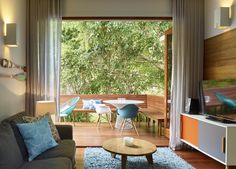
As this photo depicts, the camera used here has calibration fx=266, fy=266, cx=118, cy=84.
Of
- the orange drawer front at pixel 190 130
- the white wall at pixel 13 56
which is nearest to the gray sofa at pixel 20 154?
the white wall at pixel 13 56

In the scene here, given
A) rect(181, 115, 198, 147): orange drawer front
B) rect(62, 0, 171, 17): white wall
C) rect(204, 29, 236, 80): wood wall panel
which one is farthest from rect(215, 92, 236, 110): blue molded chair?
rect(62, 0, 171, 17): white wall

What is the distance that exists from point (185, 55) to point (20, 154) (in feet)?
11.1

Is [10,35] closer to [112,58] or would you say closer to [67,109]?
[67,109]

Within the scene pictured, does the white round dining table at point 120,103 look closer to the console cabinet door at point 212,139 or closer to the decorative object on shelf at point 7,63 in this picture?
the console cabinet door at point 212,139

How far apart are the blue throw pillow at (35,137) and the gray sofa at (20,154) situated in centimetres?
5

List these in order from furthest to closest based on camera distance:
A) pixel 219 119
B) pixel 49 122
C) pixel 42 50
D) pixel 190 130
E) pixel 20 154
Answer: pixel 42 50
pixel 190 130
pixel 219 119
pixel 49 122
pixel 20 154

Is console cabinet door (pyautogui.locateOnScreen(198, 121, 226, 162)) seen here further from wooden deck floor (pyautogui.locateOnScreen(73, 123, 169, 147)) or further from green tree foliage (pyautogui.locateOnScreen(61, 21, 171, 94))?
green tree foliage (pyautogui.locateOnScreen(61, 21, 171, 94))

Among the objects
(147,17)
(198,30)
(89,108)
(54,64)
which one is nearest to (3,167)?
(54,64)

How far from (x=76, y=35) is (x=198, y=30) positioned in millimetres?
5051

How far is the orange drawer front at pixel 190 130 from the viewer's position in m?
4.48

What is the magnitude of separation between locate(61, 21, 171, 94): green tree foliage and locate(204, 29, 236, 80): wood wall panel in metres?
4.11

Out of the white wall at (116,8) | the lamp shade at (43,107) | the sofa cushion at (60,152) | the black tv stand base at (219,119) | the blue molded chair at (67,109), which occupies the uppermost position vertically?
the white wall at (116,8)

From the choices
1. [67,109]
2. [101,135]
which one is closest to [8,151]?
[101,135]

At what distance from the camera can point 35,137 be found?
123 inches
